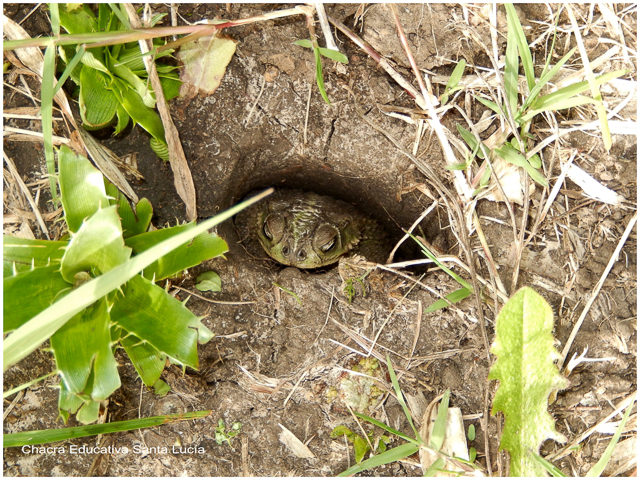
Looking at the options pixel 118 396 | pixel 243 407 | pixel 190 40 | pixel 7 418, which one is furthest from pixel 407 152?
pixel 7 418

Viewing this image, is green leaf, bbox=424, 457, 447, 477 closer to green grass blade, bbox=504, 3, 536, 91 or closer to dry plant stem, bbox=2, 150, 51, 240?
green grass blade, bbox=504, 3, 536, 91

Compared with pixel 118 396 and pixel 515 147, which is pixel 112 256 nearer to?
pixel 118 396

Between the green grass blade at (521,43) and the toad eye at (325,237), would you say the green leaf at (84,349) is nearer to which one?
the toad eye at (325,237)

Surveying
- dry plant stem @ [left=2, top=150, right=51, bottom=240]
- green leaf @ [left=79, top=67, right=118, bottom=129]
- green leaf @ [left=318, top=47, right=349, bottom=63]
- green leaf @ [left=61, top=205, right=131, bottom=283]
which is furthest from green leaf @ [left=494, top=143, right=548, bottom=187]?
dry plant stem @ [left=2, top=150, right=51, bottom=240]

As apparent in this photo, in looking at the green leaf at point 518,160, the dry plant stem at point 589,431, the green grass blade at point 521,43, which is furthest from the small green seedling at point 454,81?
the dry plant stem at point 589,431

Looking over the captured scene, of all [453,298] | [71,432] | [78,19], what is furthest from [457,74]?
[71,432]

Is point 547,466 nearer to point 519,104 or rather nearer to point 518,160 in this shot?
point 518,160
